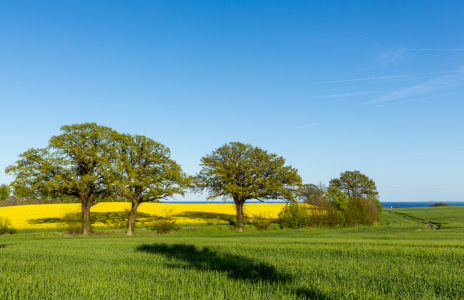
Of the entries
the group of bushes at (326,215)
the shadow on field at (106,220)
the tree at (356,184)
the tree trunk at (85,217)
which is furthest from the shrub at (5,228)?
the tree at (356,184)

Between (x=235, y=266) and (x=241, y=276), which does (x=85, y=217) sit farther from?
(x=241, y=276)

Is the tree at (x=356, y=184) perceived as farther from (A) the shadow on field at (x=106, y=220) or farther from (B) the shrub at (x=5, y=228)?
(B) the shrub at (x=5, y=228)

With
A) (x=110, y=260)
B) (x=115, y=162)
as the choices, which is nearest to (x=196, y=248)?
(x=110, y=260)

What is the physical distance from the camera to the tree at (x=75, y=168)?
2939cm

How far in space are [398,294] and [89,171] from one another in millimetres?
32041

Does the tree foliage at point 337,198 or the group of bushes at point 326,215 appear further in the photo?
the tree foliage at point 337,198

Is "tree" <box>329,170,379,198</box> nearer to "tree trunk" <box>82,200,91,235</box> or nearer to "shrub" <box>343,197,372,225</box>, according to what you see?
"shrub" <box>343,197,372,225</box>

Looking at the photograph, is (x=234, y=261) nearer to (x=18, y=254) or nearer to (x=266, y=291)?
(x=266, y=291)

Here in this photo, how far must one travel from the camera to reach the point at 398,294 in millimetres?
5672

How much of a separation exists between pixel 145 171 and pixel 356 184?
60.9m

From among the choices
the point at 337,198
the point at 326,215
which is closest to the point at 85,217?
the point at 326,215

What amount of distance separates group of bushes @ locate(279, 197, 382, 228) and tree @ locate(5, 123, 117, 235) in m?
23.0

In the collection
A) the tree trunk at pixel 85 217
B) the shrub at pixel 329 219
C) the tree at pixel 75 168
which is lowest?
the shrub at pixel 329 219

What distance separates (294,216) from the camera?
39438 mm
